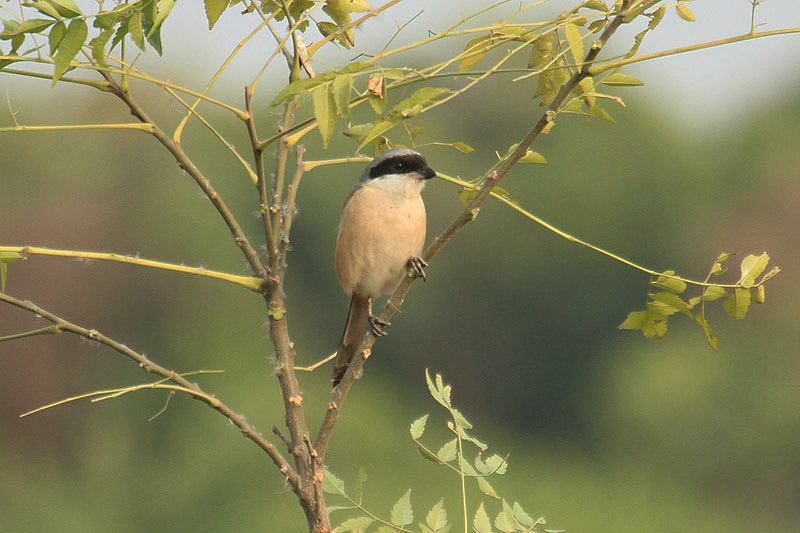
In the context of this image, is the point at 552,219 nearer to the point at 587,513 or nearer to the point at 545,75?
the point at 587,513

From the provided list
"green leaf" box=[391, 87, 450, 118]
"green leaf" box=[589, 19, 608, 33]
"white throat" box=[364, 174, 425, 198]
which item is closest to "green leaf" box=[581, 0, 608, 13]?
"green leaf" box=[589, 19, 608, 33]

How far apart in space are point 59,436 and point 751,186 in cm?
3738

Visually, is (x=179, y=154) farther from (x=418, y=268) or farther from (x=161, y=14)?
(x=418, y=268)

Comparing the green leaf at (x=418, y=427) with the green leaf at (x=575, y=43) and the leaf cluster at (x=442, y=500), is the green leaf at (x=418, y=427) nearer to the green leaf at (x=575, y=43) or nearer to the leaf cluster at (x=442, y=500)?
the leaf cluster at (x=442, y=500)

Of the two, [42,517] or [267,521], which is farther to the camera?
[42,517]

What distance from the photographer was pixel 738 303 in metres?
2.12

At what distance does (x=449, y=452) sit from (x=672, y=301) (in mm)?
577

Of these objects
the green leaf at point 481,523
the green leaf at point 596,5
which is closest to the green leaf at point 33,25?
the green leaf at point 596,5

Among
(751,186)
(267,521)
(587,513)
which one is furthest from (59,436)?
(751,186)

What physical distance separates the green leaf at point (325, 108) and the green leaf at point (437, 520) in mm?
832

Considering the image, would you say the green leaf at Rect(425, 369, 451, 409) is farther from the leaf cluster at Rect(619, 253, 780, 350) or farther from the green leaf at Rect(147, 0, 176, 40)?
the green leaf at Rect(147, 0, 176, 40)

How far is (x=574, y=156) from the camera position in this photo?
52.5 metres

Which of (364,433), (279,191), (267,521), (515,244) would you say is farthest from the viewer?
(515,244)

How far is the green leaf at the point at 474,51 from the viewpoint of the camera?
2.18m
